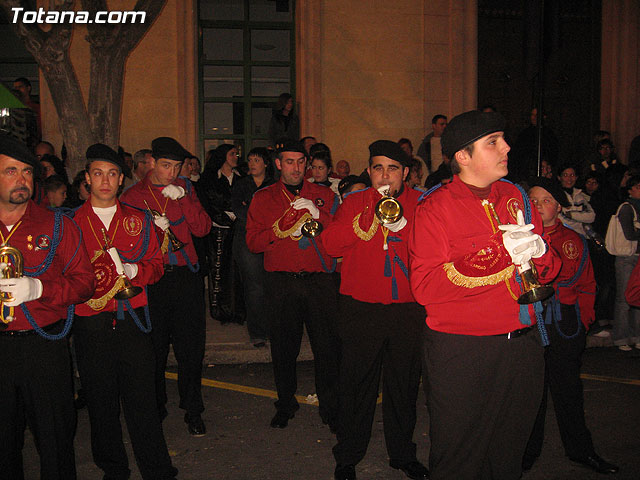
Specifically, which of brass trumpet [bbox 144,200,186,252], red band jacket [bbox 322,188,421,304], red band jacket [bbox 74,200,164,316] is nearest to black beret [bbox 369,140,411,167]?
red band jacket [bbox 322,188,421,304]

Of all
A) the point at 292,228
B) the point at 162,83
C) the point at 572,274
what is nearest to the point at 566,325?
the point at 572,274

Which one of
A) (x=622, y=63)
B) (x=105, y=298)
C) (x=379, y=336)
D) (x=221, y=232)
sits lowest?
(x=379, y=336)

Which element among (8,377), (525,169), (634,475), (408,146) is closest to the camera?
(8,377)

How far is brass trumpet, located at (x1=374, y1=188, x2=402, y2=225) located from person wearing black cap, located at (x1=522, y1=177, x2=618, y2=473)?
114cm

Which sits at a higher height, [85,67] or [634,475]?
[85,67]

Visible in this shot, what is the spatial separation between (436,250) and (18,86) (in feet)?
32.8

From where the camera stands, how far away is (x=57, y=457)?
385cm

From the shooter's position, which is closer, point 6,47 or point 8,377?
point 8,377

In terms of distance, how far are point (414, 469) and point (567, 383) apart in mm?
1330

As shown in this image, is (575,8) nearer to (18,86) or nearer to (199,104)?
(199,104)

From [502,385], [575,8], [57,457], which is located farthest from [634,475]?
[575,8]

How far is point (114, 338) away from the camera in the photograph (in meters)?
4.46

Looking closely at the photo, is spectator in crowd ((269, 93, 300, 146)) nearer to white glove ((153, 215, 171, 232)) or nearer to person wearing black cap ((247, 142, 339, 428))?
person wearing black cap ((247, 142, 339, 428))

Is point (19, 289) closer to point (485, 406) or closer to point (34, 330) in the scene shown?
point (34, 330)
